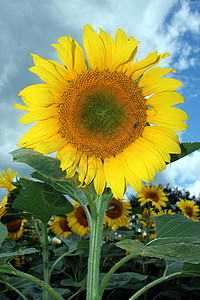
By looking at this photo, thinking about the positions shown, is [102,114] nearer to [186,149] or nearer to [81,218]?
[186,149]

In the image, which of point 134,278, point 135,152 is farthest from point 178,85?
point 134,278

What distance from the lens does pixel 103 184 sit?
159cm

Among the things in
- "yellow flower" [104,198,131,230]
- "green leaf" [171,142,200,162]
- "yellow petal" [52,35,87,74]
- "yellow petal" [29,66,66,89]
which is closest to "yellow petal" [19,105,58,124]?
"yellow petal" [29,66,66,89]

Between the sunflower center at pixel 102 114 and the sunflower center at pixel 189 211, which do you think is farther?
the sunflower center at pixel 189 211

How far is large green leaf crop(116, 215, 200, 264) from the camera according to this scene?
115cm

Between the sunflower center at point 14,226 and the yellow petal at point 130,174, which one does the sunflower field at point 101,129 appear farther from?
the sunflower center at point 14,226

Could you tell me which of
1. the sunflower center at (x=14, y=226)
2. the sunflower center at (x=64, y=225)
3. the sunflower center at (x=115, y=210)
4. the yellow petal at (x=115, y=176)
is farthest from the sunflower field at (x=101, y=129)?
the sunflower center at (x=115, y=210)

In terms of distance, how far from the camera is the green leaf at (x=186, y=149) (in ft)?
5.28

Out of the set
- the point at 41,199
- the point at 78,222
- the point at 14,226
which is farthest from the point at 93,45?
the point at 78,222

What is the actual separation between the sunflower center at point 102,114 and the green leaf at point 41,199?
384mm

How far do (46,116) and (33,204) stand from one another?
62 centimetres

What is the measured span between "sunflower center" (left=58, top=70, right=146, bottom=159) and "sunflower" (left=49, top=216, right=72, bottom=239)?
2.71 metres

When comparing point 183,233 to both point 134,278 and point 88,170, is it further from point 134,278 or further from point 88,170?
point 134,278

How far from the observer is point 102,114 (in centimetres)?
170
